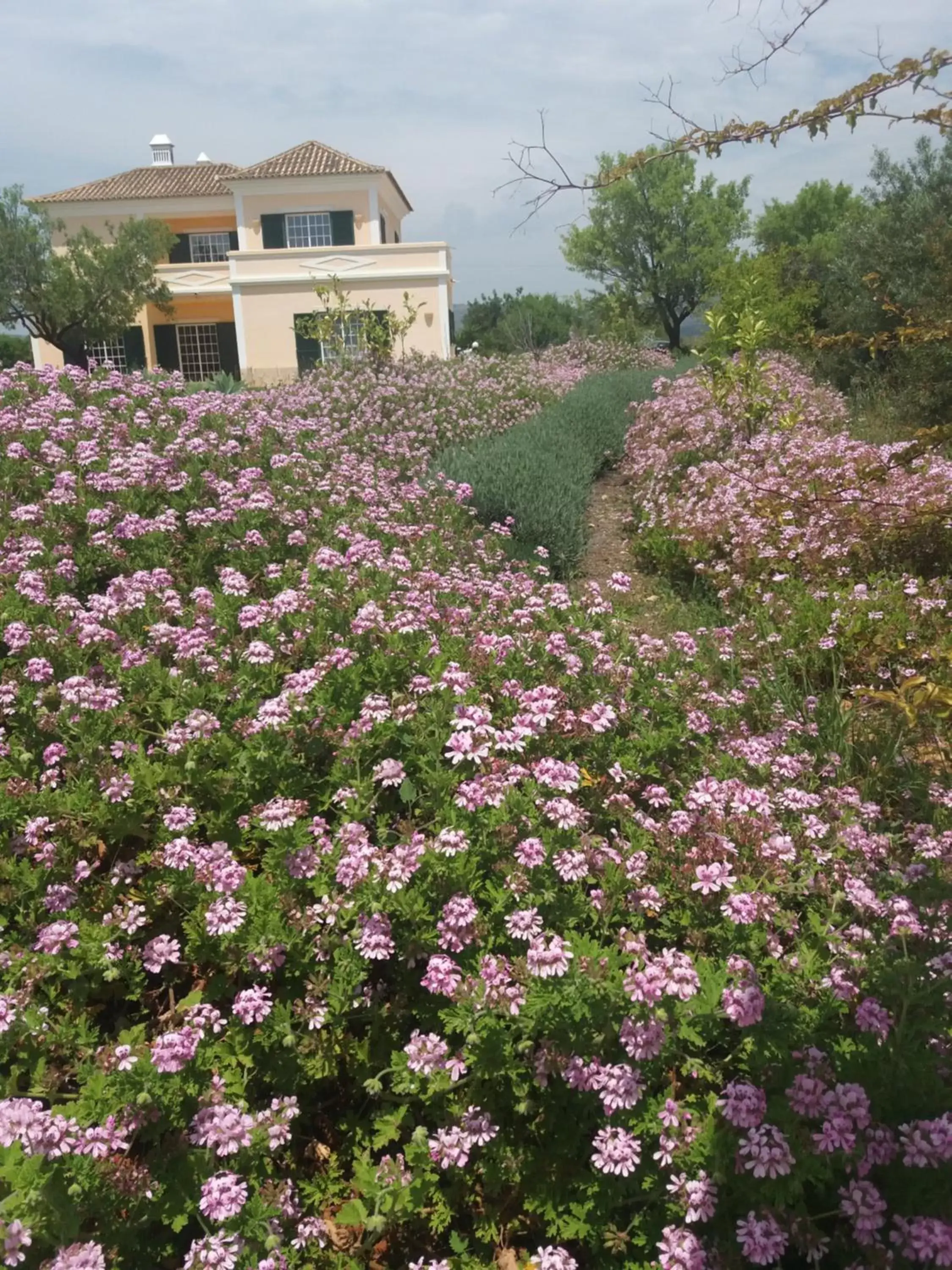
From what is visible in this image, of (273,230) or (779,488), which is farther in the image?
(273,230)

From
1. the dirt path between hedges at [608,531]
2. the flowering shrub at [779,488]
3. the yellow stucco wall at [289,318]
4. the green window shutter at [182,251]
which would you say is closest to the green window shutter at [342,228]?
the yellow stucco wall at [289,318]

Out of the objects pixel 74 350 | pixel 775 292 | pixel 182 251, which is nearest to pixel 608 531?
pixel 775 292

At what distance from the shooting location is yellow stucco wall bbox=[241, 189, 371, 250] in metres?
30.5

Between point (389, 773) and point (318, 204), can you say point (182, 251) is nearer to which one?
point (318, 204)

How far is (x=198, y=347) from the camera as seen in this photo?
33219 millimetres

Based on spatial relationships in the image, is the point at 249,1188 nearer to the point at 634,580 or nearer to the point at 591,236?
the point at 634,580

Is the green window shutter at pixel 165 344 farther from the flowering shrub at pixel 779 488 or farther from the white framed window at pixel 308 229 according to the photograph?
the flowering shrub at pixel 779 488

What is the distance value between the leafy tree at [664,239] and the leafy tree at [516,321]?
352 cm

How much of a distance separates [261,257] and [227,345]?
4.99m

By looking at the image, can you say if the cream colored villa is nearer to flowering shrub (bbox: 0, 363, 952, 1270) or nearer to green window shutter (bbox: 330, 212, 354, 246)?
green window shutter (bbox: 330, 212, 354, 246)

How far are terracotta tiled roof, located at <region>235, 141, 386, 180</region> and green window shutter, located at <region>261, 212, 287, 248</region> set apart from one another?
1.24 m

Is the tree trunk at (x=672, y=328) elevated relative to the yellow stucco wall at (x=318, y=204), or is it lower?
lower

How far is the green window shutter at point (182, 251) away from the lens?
34219mm

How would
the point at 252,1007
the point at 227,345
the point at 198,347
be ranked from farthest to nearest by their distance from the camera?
the point at 198,347 < the point at 227,345 < the point at 252,1007
